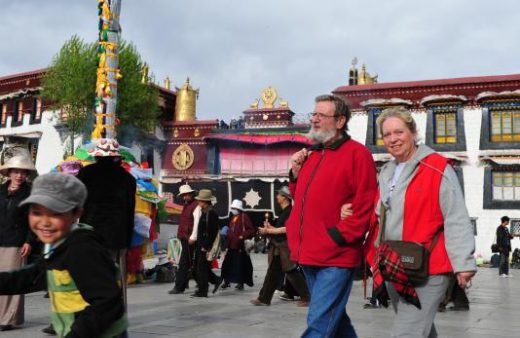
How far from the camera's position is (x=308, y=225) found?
381cm

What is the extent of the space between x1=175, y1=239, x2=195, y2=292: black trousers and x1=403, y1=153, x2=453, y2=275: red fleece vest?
6831mm

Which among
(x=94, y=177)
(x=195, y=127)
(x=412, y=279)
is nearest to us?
(x=412, y=279)

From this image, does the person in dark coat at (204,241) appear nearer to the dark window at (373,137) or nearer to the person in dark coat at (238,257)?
the person in dark coat at (238,257)

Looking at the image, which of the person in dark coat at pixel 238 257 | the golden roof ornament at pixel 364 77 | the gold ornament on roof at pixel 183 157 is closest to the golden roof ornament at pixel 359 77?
the golden roof ornament at pixel 364 77

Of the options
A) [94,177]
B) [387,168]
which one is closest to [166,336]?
[94,177]

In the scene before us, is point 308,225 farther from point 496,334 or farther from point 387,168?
point 496,334

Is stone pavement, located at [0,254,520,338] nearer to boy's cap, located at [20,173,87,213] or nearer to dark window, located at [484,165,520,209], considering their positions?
boy's cap, located at [20,173,87,213]

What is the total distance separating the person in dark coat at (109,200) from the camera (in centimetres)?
564


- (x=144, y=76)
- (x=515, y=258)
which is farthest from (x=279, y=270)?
(x=144, y=76)

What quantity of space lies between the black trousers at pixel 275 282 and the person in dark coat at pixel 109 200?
129 inches

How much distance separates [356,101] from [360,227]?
85.1ft

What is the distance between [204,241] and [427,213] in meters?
6.64

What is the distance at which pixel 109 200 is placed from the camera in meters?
5.68

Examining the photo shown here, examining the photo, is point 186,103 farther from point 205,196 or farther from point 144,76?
point 205,196
